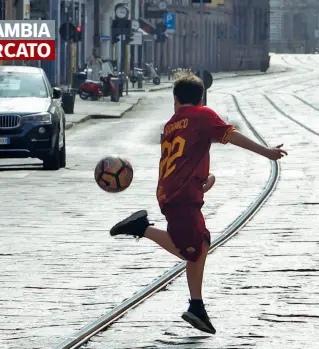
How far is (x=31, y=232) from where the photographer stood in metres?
13.3

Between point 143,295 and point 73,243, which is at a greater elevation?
point 143,295

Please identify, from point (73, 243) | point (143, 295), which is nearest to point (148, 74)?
point (73, 243)

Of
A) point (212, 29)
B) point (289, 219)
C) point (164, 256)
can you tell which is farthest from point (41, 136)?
point (212, 29)

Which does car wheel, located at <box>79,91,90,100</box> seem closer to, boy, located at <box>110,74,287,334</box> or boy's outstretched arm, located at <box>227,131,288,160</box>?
boy, located at <box>110,74,287,334</box>

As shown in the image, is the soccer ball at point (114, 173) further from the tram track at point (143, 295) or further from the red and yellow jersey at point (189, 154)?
the red and yellow jersey at point (189, 154)

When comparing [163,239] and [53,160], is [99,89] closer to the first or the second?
[53,160]

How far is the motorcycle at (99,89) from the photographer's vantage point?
51.5m

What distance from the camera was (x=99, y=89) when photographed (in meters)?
52.0

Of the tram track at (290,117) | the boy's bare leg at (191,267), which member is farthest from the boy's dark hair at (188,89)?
the tram track at (290,117)

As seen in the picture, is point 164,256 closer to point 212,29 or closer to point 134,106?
point 134,106

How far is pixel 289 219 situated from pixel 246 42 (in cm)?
10106

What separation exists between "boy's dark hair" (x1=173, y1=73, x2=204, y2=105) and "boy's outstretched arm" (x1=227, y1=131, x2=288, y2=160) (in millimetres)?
301

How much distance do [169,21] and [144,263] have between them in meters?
80.5

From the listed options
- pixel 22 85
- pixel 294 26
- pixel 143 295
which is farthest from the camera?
pixel 294 26
